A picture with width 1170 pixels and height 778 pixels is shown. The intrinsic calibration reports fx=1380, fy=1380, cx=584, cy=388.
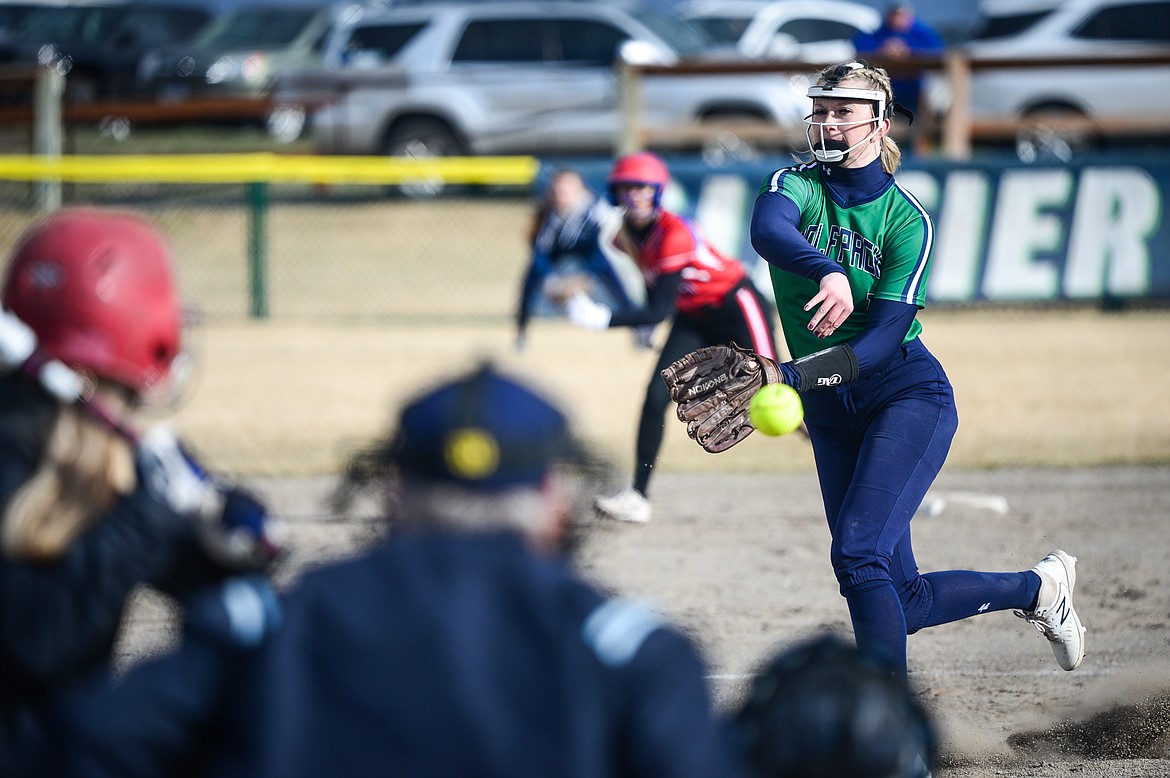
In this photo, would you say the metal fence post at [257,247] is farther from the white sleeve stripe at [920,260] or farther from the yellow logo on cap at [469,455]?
the yellow logo on cap at [469,455]

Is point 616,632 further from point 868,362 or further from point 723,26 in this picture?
point 723,26

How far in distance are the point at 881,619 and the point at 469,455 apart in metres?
2.29

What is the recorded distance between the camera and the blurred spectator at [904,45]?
1491cm

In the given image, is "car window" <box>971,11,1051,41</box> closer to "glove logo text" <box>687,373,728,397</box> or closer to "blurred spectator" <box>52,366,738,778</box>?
"glove logo text" <box>687,373,728,397</box>

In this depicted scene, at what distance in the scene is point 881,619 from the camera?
12.2 feet

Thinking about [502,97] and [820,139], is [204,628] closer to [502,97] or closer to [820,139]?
[820,139]

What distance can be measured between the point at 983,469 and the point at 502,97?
32.8ft

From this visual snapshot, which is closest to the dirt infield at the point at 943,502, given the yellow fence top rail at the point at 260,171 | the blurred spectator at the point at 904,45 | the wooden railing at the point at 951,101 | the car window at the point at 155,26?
the yellow fence top rail at the point at 260,171

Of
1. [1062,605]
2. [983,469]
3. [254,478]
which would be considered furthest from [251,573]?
[983,469]

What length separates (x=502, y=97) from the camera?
16812mm

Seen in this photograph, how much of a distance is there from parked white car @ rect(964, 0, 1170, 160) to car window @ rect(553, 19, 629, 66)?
431cm

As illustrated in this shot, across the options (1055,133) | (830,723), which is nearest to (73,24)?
(1055,133)

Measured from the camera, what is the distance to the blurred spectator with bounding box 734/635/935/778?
178cm

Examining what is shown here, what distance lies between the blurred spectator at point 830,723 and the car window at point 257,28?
19.7 m
